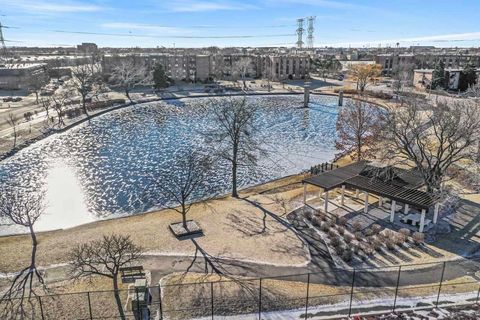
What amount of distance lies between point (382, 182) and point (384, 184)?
0.90 ft

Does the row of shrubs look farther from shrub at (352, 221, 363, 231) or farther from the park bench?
the park bench

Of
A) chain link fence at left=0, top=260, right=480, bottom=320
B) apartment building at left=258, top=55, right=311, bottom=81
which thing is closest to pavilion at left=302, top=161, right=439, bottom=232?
chain link fence at left=0, top=260, right=480, bottom=320

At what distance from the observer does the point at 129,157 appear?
44781mm

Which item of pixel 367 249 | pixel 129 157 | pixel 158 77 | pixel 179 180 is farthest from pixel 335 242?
pixel 158 77

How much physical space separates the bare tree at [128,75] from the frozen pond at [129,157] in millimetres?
19854

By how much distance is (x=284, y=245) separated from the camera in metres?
23.7

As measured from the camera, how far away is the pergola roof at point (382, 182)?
2619cm

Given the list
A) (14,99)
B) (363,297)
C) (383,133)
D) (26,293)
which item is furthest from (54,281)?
(14,99)

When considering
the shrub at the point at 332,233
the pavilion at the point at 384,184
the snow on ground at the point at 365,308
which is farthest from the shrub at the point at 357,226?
the snow on ground at the point at 365,308

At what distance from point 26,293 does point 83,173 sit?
886 inches

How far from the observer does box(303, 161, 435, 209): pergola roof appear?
26.2 meters

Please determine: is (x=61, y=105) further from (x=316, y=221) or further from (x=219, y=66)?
(x=316, y=221)

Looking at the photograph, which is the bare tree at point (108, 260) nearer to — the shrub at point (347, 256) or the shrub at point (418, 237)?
the shrub at point (347, 256)

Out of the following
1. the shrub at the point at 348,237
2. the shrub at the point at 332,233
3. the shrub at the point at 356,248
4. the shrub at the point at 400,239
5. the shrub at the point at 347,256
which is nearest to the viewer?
the shrub at the point at 347,256
